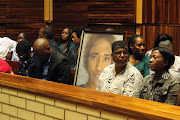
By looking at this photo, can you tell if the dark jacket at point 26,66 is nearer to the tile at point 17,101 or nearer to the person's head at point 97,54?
the person's head at point 97,54

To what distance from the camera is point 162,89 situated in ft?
8.07

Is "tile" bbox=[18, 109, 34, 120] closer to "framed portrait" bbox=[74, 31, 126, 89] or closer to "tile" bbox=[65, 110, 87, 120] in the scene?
"tile" bbox=[65, 110, 87, 120]

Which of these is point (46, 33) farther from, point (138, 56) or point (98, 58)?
point (98, 58)

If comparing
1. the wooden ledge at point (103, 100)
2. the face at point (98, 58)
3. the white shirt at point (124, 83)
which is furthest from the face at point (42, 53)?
the wooden ledge at point (103, 100)

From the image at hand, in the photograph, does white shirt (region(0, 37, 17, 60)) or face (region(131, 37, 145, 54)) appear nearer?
face (region(131, 37, 145, 54))

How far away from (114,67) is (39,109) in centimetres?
102

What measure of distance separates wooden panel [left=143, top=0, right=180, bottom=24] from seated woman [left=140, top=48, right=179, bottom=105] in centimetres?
Result: 334

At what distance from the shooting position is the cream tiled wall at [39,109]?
1.74 m

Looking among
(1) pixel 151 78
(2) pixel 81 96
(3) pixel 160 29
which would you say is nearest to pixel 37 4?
(3) pixel 160 29

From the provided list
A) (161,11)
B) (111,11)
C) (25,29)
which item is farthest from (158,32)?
(25,29)

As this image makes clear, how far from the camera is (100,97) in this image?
1.80 meters

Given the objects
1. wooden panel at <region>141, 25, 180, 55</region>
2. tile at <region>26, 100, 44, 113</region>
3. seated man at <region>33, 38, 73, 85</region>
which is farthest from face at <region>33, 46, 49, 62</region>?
wooden panel at <region>141, 25, 180, 55</region>

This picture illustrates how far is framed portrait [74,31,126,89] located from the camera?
10.8ft

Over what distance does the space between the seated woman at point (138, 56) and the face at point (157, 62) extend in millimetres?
1013
